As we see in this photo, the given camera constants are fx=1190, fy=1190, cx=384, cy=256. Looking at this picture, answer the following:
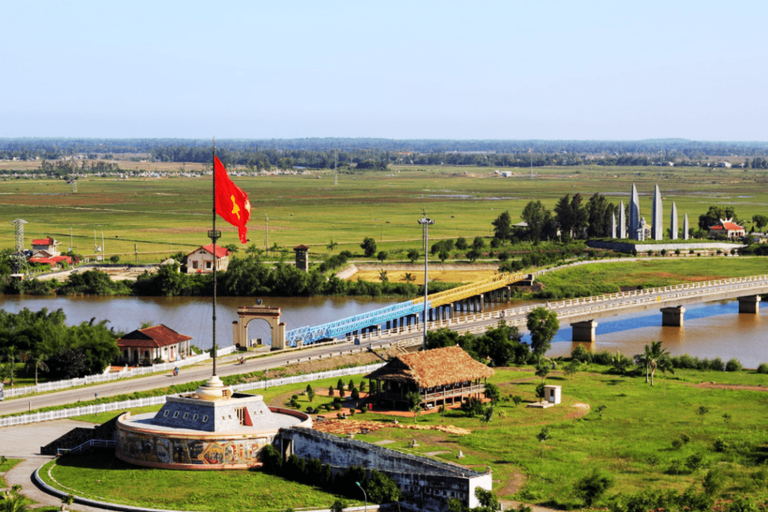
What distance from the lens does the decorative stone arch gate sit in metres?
78.9

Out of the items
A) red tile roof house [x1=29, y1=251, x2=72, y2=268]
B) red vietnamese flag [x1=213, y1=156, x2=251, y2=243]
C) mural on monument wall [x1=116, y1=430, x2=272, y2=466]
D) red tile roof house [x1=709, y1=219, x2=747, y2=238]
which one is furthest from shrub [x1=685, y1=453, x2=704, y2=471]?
red tile roof house [x1=709, y1=219, x2=747, y2=238]

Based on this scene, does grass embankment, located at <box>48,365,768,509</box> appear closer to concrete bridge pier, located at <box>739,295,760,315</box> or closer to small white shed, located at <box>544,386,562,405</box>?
small white shed, located at <box>544,386,562,405</box>

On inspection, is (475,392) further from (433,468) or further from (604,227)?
(604,227)

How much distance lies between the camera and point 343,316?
102125 millimetres

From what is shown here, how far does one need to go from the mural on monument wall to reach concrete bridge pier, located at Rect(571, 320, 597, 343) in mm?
48487

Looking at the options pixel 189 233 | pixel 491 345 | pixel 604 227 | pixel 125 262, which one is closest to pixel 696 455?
pixel 491 345

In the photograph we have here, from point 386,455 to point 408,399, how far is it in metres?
15.0

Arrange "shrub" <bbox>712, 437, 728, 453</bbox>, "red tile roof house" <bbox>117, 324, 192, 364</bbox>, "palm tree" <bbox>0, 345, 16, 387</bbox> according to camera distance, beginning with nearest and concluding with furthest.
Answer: "shrub" <bbox>712, 437, 728, 453</bbox>, "palm tree" <bbox>0, 345, 16, 387</bbox>, "red tile roof house" <bbox>117, 324, 192, 364</bbox>

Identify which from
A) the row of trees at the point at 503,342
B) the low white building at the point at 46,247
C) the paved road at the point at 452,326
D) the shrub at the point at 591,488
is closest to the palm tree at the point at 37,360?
the paved road at the point at 452,326

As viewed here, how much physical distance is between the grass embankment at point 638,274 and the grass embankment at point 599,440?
167 feet

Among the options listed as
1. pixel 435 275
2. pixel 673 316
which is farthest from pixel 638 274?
pixel 673 316

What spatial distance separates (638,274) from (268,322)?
6519cm

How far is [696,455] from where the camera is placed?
50.8 m

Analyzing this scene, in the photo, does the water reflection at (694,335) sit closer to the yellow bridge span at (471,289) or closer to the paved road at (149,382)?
the yellow bridge span at (471,289)
